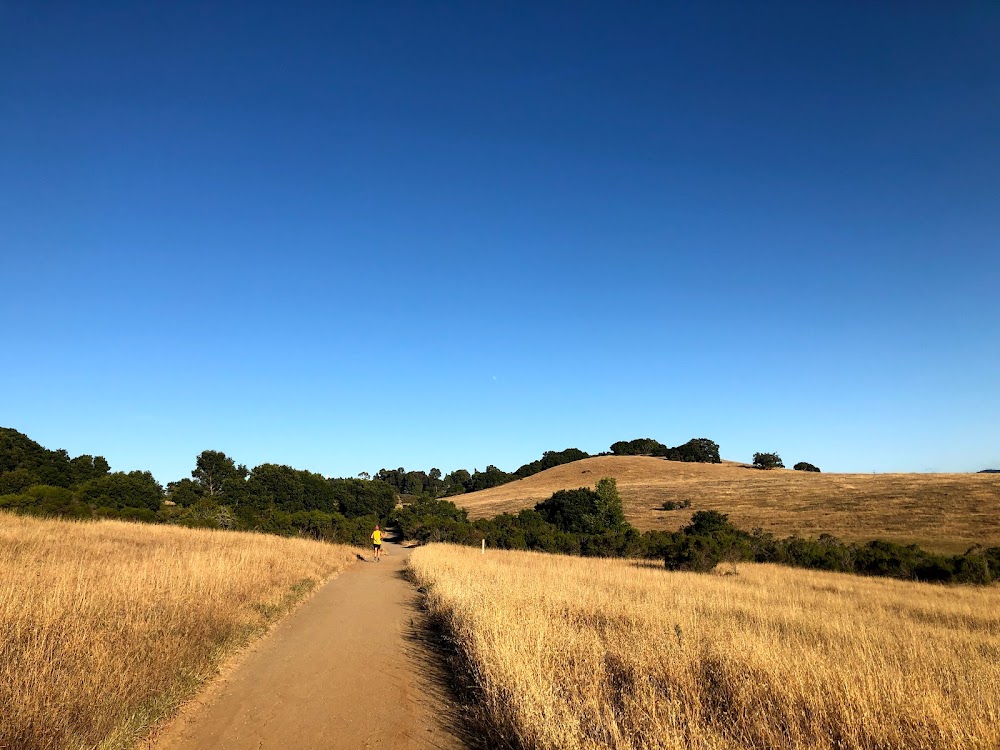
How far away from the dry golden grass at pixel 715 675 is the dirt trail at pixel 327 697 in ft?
2.41

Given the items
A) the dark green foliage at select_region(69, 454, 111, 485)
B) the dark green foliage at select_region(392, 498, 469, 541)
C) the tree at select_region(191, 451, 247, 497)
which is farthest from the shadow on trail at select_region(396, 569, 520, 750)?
the tree at select_region(191, 451, 247, 497)

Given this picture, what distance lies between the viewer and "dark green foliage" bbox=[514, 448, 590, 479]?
155m

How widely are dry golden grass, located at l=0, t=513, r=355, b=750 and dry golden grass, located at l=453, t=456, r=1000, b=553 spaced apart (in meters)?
40.7

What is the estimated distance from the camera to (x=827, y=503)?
55938mm

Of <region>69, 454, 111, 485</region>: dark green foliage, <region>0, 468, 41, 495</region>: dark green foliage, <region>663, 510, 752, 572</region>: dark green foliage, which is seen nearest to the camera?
<region>663, 510, 752, 572</region>: dark green foliage

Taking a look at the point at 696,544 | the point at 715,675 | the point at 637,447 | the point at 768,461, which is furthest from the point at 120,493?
the point at 637,447

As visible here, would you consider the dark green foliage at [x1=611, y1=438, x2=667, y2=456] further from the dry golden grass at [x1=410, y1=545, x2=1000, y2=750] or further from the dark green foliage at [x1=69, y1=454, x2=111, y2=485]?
the dry golden grass at [x1=410, y1=545, x2=1000, y2=750]

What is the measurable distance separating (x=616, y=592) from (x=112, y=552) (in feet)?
44.6

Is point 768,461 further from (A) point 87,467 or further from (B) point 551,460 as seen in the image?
(A) point 87,467

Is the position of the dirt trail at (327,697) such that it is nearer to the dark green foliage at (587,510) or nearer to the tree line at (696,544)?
the tree line at (696,544)

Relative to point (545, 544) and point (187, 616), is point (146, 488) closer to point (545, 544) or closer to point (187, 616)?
point (545, 544)

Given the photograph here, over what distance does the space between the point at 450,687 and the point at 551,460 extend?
498 ft

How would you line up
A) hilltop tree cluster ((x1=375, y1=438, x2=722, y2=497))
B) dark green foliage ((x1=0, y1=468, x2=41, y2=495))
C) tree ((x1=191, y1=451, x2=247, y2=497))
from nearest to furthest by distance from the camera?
dark green foliage ((x1=0, y1=468, x2=41, y2=495)), tree ((x1=191, y1=451, x2=247, y2=497)), hilltop tree cluster ((x1=375, y1=438, x2=722, y2=497))

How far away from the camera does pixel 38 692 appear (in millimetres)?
4762
